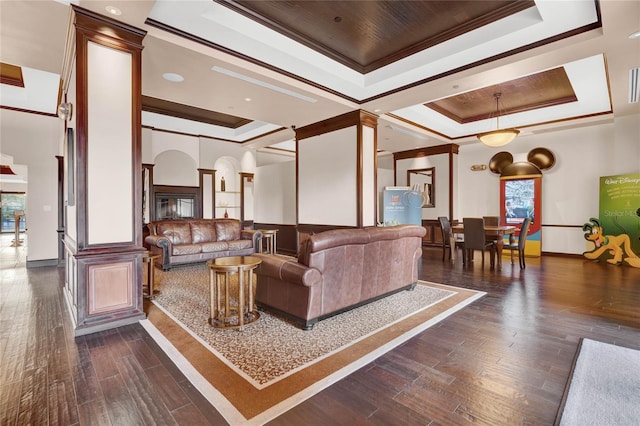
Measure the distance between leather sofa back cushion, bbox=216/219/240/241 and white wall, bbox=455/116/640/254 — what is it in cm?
701

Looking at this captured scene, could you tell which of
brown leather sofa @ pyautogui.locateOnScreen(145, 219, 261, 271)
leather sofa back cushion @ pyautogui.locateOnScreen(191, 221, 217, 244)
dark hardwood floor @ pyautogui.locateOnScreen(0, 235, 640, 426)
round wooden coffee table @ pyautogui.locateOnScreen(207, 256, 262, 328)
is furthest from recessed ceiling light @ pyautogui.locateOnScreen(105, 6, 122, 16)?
leather sofa back cushion @ pyautogui.locateOnScreen(191, 221, 217, 244)

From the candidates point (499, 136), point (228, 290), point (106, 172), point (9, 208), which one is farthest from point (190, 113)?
point (9, 208)

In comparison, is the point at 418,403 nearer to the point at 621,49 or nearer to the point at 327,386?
the point at 327,386

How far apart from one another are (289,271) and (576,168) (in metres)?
7.77

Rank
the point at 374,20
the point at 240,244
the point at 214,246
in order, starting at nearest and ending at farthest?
1. the point at 374,20
2. the point at 214,246
3. the point at 240,244

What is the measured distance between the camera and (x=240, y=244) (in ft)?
22.6

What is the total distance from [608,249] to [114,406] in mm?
8704

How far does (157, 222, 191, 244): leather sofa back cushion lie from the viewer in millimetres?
6207

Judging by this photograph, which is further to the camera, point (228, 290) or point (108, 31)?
point (228, 290)

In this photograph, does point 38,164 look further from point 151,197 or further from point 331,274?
point 331,274

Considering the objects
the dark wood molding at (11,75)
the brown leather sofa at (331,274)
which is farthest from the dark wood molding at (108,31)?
the dark wood molding at (11,75)

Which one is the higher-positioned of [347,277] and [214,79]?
[214,79]

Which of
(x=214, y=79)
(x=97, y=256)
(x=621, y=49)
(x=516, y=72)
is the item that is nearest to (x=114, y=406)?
(x=97, y=256)

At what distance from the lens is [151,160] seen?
7668mm
